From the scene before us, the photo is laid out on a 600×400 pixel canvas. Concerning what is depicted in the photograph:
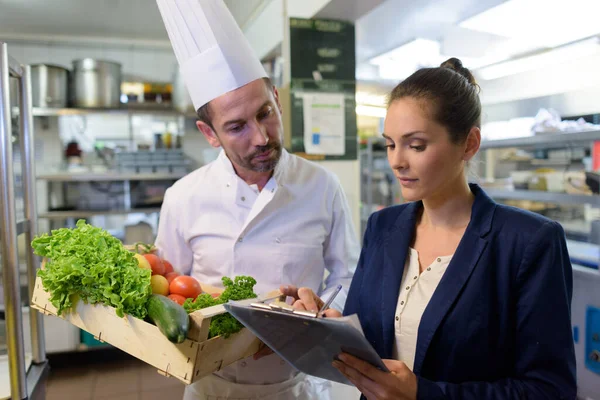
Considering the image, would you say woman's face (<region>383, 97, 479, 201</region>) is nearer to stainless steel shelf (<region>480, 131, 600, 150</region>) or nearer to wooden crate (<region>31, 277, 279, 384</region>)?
wooden crate (<region>31, 277, 279, 384</region>)

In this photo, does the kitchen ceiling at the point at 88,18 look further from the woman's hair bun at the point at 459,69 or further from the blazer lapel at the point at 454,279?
the blazer lapel at the point at 454,279

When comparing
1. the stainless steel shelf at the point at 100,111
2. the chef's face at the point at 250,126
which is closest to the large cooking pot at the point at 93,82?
the stainless steel shelf at the point at 100,111

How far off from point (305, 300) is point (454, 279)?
372 millimetres

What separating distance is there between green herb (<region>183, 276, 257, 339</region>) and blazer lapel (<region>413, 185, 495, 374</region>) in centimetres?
40

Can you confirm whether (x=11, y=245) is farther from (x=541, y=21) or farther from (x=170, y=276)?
(x=541, y=21)

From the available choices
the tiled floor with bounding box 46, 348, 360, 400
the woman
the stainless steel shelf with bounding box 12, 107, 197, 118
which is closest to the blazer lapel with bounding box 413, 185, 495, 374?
the woman

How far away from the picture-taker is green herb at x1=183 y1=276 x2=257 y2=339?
0.99 m

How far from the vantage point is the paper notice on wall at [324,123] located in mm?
2541

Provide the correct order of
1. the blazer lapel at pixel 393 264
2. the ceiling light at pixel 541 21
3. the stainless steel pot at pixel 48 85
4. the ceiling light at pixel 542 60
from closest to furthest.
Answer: the blazer lapel at pixel 393 264
the ceiling light at pixel 541 21
the ceiling light at pixel 542 60
the stainless steel pot at pixel 48 85

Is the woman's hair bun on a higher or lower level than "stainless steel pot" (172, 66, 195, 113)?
lower

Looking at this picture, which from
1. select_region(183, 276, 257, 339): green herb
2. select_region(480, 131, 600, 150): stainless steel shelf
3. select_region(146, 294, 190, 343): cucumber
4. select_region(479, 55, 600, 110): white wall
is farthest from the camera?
select_region(479, 55, 600, 110): white wall

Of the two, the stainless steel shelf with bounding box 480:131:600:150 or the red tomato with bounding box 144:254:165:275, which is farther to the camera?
the stainless steel shelf with bounding box 480:131:600:150

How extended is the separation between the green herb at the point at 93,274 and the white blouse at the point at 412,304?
1.94 feet

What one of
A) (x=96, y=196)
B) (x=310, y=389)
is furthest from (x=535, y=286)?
(x=96, y=196)
